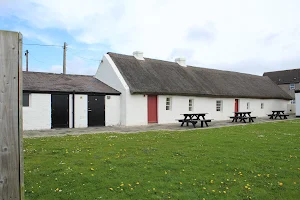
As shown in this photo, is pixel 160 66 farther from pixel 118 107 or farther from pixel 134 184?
pixel 134 184

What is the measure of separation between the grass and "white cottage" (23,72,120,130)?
292 inches

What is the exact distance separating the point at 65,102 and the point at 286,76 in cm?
4666

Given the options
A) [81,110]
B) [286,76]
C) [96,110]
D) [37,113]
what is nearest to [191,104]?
[96,110]

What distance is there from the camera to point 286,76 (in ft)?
164

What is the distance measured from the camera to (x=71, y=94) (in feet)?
55.1

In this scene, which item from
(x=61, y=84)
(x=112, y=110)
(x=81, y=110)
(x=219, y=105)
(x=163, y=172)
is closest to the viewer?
(x=163, y=172)

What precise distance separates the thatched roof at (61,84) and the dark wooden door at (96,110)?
51cm

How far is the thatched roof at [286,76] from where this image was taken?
47.8 m

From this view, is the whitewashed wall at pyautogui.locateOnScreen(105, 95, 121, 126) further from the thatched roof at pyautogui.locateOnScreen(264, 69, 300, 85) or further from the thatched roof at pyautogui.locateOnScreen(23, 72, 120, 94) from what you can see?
the thatched roof at pyautogui.locateOnScreen(264, 69, 300, 85)

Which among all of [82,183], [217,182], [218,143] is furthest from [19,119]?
[218,143]

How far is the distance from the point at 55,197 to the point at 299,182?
15.3 feet

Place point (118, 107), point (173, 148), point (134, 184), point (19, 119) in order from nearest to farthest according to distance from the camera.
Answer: point (19, 119) → point (134, 184) → point (173, 148) → point (118, 107)

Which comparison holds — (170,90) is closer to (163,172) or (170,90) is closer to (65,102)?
(65,102)

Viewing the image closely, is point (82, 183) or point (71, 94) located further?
point (71, 94)
